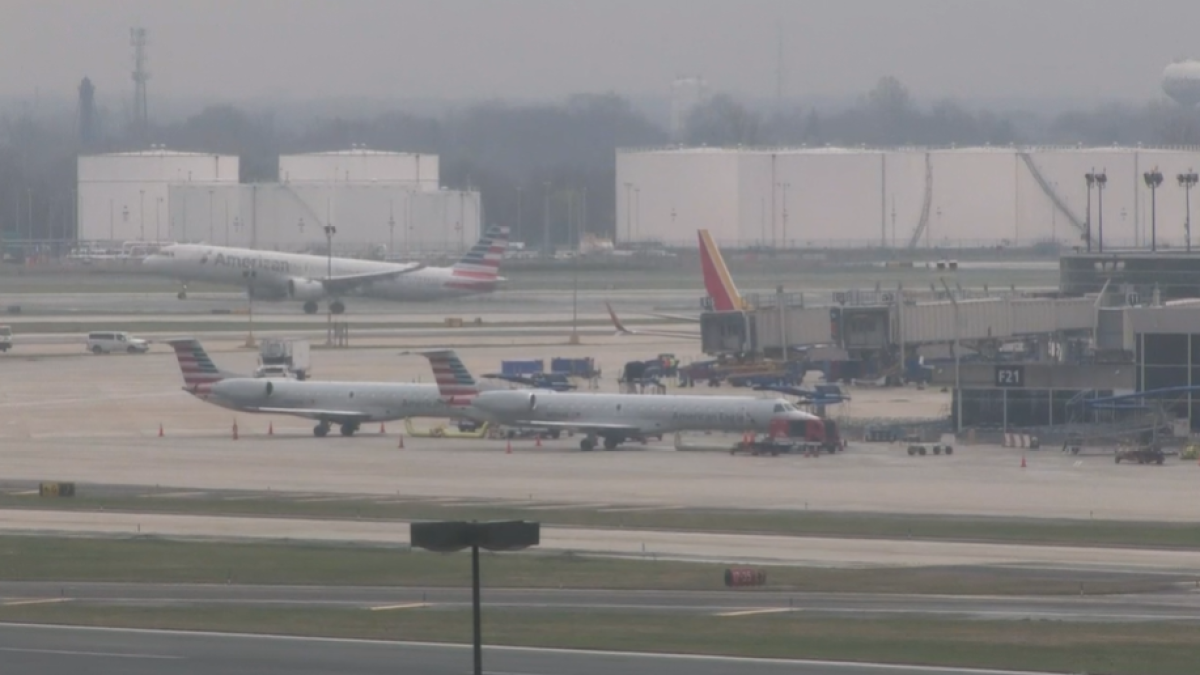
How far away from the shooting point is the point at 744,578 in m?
42.7

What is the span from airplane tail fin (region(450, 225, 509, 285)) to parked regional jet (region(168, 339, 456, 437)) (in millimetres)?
67709

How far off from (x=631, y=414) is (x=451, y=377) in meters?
7.37

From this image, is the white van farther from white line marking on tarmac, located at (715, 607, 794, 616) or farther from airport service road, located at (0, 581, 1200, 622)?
white line marking on tarmac, located at (715, 607, 794, 616)

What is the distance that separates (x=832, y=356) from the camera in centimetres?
10056

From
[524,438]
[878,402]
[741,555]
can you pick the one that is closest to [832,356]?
[878,402]

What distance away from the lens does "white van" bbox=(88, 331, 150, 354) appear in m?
115

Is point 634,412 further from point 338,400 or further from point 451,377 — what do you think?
point 338,400

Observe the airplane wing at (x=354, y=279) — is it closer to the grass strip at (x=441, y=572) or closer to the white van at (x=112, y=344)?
the white van at (x=112, y=344)

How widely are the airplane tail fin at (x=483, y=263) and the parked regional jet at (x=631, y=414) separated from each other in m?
71.2

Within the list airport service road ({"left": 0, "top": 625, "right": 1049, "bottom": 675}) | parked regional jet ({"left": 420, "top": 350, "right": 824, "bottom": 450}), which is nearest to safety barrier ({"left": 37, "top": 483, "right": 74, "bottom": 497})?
parked regional jet ({"left": 420, "top": 350, "right": 824, "bottom": 450})

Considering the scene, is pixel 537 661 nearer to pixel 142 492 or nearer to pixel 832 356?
pixel 142 492

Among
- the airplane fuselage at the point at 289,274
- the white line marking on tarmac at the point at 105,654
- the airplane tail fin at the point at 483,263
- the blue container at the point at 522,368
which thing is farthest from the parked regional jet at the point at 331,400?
the airplane tail fin at the point at 483,263

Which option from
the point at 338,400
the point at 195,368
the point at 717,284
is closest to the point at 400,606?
the point at 338,400

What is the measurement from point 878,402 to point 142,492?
125 ft
